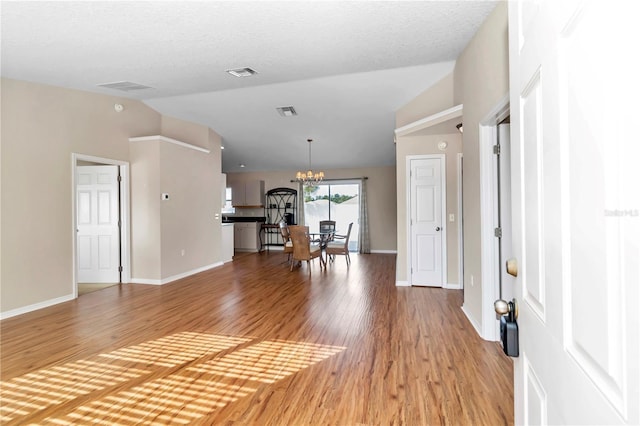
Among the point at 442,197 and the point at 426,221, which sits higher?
the point at 442,197

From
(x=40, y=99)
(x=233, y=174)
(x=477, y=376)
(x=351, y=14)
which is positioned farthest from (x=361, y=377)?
(x=233, y=174)

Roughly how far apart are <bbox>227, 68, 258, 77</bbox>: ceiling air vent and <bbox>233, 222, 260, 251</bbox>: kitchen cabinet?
236 inches

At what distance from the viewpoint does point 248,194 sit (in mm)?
9891

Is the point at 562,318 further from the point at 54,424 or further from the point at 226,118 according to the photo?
the point at 226,118

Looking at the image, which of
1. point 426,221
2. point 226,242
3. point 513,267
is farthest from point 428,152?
point 226,242

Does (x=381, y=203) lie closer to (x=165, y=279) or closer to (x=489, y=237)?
(x=165, y=279)

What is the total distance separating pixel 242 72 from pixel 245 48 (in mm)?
709

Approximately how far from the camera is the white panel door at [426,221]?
484cm

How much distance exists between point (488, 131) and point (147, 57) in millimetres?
3725

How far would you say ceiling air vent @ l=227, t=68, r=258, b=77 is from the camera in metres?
3.92

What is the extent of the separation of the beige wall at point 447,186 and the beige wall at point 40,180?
15.6 feet

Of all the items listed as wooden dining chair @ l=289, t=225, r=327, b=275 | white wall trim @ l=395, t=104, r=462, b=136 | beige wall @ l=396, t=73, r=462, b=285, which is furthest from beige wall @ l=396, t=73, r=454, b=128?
wooden dining chair @ l=289, t=225, r=327, b=275

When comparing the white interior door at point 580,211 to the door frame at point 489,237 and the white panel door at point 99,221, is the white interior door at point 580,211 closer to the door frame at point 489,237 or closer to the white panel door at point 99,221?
the door frame at point 489,237

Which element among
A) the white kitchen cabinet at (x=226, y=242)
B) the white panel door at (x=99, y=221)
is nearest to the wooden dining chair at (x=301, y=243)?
the white kitchen cabinet at (x=226, y=242)
